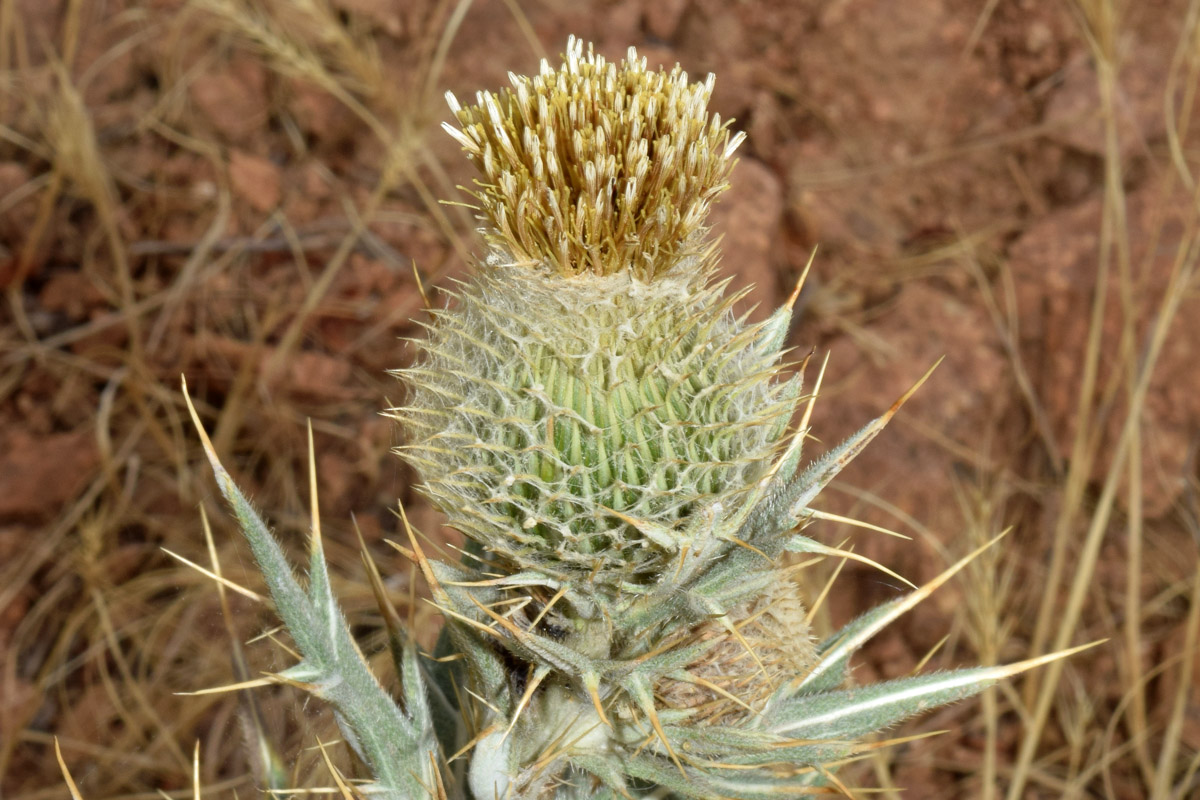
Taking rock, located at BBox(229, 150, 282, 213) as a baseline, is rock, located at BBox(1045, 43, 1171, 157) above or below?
below

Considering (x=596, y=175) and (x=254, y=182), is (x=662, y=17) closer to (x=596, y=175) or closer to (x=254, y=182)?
(x=254, y=182)

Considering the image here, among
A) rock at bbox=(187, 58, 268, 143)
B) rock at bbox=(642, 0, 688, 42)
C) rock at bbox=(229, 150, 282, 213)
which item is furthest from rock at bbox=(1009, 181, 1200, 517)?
rock at bbox=(187, 58, 268, 143)

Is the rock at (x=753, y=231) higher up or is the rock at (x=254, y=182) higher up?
the rock at (x=254, y=182)

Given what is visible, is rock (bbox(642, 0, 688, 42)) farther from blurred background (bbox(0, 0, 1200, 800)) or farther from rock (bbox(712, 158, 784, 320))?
rock (bbox(712, 158, 784, 320))

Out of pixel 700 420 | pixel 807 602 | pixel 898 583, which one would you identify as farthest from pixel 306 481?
pixel 700 420

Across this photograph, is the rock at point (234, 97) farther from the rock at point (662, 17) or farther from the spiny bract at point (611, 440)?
the spiny bract at point (611, 440)

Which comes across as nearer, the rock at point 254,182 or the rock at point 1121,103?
the rock at point 1121,103

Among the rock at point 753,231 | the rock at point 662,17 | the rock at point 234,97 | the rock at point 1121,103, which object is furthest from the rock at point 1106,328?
the rock at point 234,97

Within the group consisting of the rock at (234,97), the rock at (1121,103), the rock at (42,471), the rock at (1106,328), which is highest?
the rock at (234,97)
